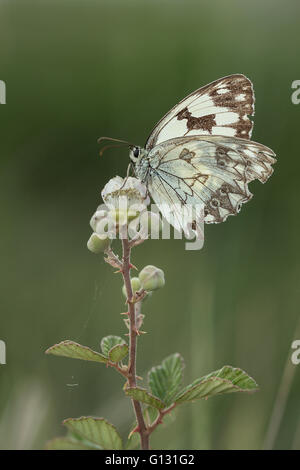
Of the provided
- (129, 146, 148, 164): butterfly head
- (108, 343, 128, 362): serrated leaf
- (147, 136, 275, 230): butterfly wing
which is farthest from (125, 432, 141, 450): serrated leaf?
(129, 146, 148, 164): butterfly head

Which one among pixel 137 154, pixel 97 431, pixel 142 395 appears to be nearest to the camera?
pixel 142 395

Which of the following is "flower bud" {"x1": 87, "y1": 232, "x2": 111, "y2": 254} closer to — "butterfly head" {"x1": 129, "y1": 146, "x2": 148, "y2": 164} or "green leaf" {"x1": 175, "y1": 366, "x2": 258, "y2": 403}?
"green leaf" {"x1": 175, "y1": 366, "x2": 258, "y2": 403}

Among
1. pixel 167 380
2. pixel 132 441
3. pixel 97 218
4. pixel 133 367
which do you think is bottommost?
pixel 132 441

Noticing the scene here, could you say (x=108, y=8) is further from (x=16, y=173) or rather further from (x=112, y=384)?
(x=112, y=384)

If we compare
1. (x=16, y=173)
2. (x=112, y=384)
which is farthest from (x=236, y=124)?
(x=16, y=173)

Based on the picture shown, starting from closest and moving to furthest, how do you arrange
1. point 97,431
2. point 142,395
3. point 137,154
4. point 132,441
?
point 142,395
point 97,431
point 132,441
point 137,154

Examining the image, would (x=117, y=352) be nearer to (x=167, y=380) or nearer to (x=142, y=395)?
(x=142, y=395)

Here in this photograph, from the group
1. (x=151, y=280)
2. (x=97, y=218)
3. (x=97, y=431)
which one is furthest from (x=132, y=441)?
(x=97, y=218)

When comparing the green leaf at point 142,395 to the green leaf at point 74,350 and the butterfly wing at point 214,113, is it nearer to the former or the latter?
the green leaf at point 74,350
